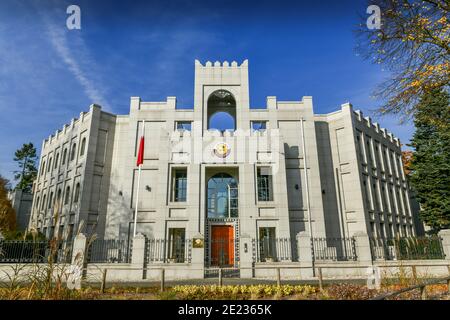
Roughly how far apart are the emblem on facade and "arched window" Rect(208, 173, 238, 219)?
237 centimetres

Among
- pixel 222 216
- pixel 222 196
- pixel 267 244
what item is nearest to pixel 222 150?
pixel 222 196

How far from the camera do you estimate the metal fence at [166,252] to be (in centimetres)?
1809

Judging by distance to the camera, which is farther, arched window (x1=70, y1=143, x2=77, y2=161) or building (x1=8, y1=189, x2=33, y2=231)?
building (x1=8, y1=189, x2=33, y2=231)

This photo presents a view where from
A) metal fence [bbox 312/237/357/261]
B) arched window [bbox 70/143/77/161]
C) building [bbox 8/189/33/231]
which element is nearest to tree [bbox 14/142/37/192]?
building [bbox 8/189/33/231]

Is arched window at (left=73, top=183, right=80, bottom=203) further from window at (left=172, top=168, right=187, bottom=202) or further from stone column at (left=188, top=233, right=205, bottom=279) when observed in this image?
stone column at (left=188, top=233, right=205, bottom=279)

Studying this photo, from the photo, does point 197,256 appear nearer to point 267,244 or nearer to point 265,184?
point 267,244

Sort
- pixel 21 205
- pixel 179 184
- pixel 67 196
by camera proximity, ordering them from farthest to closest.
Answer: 1. pixel 21 205
2. pixel 67 196
3. pixel 179 184

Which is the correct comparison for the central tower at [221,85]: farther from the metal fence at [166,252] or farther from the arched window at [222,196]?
the metal fence at [166,252]

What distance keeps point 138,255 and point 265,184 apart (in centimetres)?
1156

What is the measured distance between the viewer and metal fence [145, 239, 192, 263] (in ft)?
59.4

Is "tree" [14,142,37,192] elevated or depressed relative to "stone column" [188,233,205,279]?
elevated

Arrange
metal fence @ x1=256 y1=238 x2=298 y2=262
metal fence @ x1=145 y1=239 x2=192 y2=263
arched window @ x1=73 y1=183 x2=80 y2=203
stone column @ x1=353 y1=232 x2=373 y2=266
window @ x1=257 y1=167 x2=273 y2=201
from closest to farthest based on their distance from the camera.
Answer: stone column @ x1=353 y1=232 x2=373 y2=266 → metal fence @ x1=145 y1=239 x2=192 y2=263 → metal fence @ x1=256 y1=238 x2=298 y2=262 → window @ x1=257 y1=167 x2=273 y2=201 → arched window @ x1=73 y1=183 x2=80 y2=203

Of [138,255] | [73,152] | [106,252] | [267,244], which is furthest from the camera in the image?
[73,152]

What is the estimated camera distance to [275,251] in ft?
66.3
